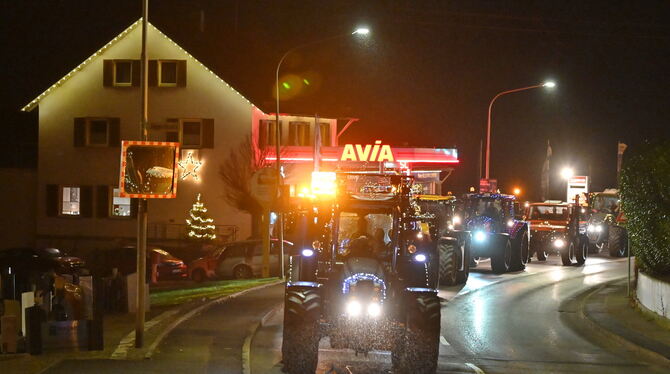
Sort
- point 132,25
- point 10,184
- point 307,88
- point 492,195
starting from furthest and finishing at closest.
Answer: point 307,88 < point 10,184 < point 132,25 < point 492,195

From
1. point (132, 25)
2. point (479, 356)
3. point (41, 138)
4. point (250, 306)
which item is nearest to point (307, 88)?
point (132, 25)

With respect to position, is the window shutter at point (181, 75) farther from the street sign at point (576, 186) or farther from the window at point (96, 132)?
the street sign at point (576, 186)

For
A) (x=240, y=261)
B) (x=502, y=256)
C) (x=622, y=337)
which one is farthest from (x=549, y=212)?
(x=622, y=337)

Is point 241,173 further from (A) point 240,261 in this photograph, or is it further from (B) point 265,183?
(B) point 265,183

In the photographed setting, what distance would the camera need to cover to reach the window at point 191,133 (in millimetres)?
43656

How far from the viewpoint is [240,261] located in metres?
31.4

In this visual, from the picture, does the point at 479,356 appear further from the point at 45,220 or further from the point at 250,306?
the point at 45,220

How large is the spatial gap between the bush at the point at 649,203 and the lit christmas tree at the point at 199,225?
25079mm

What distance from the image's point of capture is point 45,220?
147 ft

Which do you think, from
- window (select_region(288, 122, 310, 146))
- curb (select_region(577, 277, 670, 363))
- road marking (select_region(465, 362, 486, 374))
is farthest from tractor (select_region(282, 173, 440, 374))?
window (select_region(288, 122, 310, 146))

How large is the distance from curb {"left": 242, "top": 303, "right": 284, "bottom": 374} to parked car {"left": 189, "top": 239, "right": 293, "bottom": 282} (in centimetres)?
1113

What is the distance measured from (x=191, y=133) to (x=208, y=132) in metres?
1.11

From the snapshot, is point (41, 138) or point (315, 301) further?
point (41, 138)

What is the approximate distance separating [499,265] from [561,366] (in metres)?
15.2
